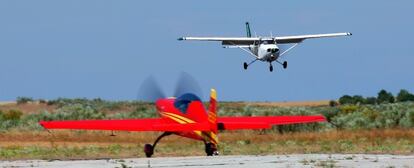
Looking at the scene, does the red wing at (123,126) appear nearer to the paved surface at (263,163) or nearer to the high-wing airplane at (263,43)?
the paved surface at (263,163)

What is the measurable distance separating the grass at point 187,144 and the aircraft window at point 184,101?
1.58m

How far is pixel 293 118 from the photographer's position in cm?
3250

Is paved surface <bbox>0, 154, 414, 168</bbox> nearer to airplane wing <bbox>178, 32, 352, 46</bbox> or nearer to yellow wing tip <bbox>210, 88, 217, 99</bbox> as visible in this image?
yellow wing tip <bbox>210, 88, 217, 99</bbox>

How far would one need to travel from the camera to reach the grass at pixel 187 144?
107 feet

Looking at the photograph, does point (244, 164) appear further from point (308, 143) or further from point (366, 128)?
point (366, 128)

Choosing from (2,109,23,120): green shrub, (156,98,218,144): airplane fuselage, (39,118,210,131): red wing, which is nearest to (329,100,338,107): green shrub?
(2,109,23,120): green shrub

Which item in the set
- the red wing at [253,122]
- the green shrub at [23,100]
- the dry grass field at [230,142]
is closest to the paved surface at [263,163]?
the red wing at [253,122]

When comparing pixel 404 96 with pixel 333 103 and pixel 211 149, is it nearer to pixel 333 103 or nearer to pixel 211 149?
pixel 333 103

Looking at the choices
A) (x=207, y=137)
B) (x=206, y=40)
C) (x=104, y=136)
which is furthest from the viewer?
(x=206, y=40)

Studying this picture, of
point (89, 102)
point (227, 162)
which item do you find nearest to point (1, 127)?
point (227, 162)

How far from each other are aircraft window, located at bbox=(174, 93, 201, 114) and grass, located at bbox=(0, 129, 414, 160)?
158 cm

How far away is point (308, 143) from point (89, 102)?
56.5 metres

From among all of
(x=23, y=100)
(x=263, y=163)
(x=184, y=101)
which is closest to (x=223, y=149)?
(x=184, y=101)

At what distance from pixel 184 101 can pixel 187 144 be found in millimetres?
7892
